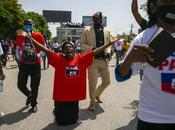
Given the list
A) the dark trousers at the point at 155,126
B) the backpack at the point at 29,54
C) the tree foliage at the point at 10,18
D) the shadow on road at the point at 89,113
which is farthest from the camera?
the tree foliage at the point at 10,18

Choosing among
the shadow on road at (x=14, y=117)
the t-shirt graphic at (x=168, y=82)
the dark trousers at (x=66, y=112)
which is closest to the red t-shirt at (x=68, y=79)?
the dark trousers at (x=66, y=112)

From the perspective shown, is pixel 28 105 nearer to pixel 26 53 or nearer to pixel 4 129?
pixel 26 53

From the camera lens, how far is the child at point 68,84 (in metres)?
7.32

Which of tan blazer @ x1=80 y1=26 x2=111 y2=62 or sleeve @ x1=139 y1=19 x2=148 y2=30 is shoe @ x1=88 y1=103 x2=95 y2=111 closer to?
tan blazer @ x1=80 y1=26 x2=111 y2=62

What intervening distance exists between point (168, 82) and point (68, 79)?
4245 millimetres

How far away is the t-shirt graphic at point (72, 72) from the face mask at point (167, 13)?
424cm

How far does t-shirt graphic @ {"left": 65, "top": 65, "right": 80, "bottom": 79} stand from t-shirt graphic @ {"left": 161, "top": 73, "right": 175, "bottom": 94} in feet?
13.8

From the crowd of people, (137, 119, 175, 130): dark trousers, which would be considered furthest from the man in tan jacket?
(137, 119, 175, 130): dark trousers

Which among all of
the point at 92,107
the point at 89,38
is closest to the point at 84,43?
the point at 89,38

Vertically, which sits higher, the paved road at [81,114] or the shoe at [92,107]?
the shoe at [92,107]

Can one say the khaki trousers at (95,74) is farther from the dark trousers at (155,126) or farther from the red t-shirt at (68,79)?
the dark trousers at (155,126)

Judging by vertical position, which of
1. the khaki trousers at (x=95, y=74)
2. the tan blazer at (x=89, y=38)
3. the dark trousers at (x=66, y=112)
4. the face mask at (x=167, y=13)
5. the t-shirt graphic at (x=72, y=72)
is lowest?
the dark trousers at (x=66, y=112)

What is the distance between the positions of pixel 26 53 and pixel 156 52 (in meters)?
5.70

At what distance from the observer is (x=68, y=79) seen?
7.32 metres
